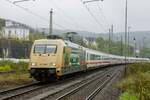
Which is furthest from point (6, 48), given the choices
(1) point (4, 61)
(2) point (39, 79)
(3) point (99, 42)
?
(3) point (99, 42)

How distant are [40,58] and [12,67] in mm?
22027

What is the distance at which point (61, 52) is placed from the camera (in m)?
28.0

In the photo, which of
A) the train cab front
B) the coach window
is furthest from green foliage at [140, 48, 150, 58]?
the coach window

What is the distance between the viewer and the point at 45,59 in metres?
27.5

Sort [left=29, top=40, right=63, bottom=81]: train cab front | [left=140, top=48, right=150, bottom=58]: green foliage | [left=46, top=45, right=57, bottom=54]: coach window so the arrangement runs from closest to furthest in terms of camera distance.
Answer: [left=29, top=40, right=63, bottom=81]: train cab front → [left=46, top=45, right=57, bottom=54]: coach window → [left=140, top=48, right=150, bottom=58]: green foliage

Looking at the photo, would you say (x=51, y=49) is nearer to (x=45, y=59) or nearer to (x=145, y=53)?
(x=45, y=59)

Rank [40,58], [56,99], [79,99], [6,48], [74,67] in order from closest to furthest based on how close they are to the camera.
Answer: [56,99] < [79,99] < [40,58] < [74,67] < [6,48]

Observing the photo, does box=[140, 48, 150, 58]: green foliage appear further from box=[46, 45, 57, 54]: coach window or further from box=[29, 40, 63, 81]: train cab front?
box=[46, 45, 57, 54]: coach window

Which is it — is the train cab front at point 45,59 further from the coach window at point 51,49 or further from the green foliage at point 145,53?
the green foliage at point 145,53

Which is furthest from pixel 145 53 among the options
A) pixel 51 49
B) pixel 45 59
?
pixel 45 59

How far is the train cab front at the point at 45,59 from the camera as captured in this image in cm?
2717

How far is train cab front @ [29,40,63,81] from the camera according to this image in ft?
89.1

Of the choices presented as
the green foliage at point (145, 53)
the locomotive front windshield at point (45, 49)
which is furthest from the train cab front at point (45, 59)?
the green foliage at point (145, 53)

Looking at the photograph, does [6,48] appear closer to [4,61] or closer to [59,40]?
[4,61]
